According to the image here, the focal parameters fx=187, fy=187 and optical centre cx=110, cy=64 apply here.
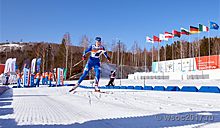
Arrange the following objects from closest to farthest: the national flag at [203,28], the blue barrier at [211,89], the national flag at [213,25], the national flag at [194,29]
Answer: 1. the blue barrier at [211,89]
2. the national flag at [213,25]
3. the national flag at [203,28]
4. the national flag at [194,29]

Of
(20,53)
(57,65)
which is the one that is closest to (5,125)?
(57,65)

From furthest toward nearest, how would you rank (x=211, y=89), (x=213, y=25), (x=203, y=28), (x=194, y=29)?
(x=194, y=29) → (x=203, y=28) → (x=213, y=25) → (x=211, y=89)

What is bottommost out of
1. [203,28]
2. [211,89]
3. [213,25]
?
[211,89]

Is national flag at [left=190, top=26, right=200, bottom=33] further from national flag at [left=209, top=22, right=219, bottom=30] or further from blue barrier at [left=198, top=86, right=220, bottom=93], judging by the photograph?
blue barrier at [left=198, top=86, right=220, bottom=93]

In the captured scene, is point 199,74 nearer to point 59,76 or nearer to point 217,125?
point 59,76

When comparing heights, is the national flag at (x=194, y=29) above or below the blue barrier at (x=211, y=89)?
above

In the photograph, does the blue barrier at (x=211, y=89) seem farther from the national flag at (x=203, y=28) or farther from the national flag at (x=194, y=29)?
the national flag at (x=194, y=29)

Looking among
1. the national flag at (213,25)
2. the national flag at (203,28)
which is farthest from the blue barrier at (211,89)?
the national flag at (203,28)

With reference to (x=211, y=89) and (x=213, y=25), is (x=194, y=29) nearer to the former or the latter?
(x=213, y=25)

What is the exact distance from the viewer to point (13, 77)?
30703 mm

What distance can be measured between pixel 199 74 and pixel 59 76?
747 inches

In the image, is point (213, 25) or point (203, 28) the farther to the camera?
point (203, 28)

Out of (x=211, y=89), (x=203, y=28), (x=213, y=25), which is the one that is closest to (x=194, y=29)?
(x=203, y=28)

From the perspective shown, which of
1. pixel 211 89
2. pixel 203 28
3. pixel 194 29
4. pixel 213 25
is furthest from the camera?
pixel 194 29
